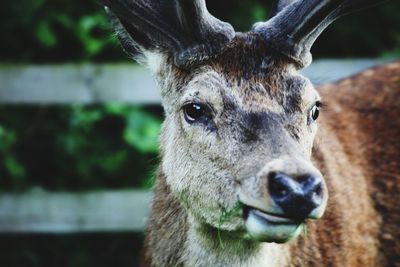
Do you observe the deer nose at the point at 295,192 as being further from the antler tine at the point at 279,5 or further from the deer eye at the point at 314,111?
the antler tine at the point at 279,5

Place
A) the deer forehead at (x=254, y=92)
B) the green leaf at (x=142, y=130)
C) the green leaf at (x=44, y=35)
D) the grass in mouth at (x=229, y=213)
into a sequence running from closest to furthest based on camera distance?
the grass in mouth at (x=229, y=213), the deer forehead at (x=254, y=92), the green leaf at (x=142, y=130), the green leaf at (x=44, y=35)

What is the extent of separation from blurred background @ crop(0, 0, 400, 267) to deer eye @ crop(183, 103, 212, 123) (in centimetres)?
249

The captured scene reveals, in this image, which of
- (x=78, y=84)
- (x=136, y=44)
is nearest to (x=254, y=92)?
(x=136, y=44)

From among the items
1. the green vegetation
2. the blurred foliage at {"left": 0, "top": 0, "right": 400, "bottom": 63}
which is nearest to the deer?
the green vegetation

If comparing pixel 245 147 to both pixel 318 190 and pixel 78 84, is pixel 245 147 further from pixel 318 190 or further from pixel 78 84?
pixel 78 84

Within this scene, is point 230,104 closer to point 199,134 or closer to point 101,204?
point 199,134

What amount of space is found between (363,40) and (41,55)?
3412mm

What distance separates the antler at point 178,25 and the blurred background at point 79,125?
7.55 feet

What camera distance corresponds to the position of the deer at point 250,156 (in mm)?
3607

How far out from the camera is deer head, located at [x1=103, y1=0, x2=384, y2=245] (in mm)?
3525

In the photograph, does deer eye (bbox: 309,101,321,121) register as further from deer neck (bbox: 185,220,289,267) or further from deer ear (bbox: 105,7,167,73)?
deer ear (bbox: 105,7,167,73)

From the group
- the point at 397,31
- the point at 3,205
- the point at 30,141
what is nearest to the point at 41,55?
the point at 30,141

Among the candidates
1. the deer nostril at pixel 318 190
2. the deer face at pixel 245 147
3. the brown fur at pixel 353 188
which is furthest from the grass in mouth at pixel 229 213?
the brown fur at pixel 353 188

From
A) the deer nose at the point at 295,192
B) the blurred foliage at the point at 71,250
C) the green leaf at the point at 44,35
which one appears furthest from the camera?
the blurred foliage at the point at 71,250
